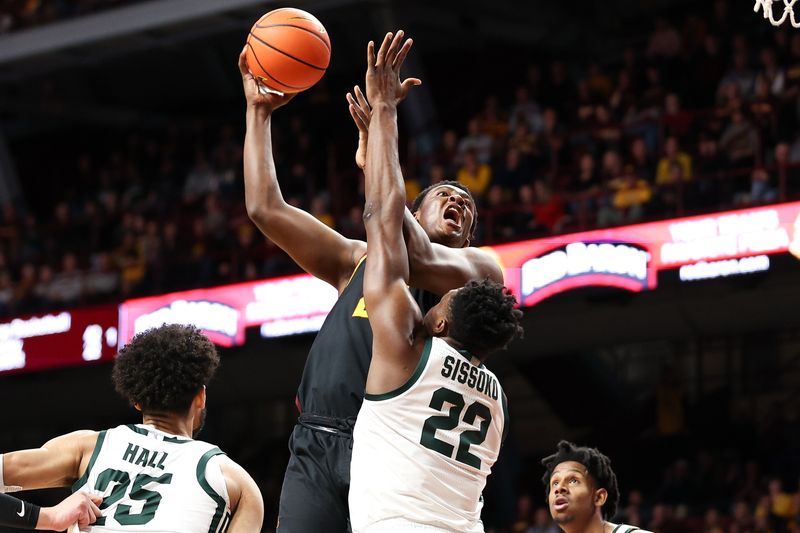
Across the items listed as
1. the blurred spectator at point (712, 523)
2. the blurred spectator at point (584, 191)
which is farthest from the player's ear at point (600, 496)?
the blurred spectator at point (584, 191)

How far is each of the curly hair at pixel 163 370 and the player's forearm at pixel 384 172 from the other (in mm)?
679

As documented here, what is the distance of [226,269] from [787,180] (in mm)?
6496

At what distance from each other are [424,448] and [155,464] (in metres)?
0.78

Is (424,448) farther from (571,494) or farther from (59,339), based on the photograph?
(59,339)

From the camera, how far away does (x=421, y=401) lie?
392cm

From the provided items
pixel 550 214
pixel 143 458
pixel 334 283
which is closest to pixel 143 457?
pixel 143 458

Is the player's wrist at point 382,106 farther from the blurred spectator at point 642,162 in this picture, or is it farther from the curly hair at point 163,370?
the blurred spectator at point 642,162

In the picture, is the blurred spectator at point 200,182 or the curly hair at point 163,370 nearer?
the curly hair at point 163,370

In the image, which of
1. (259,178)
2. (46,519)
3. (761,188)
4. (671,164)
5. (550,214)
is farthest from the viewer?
(550,214)

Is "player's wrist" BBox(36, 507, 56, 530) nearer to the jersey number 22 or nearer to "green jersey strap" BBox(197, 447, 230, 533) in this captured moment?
"green jersey strap" BBox(197, 447, 230, 533)

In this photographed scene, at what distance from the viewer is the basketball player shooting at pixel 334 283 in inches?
175

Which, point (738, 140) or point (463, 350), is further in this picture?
point (738, 140)

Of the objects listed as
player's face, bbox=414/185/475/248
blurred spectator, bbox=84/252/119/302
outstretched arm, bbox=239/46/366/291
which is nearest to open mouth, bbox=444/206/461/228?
player's face, bbox=414/185/475/248

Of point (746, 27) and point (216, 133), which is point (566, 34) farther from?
point (216, 133)
